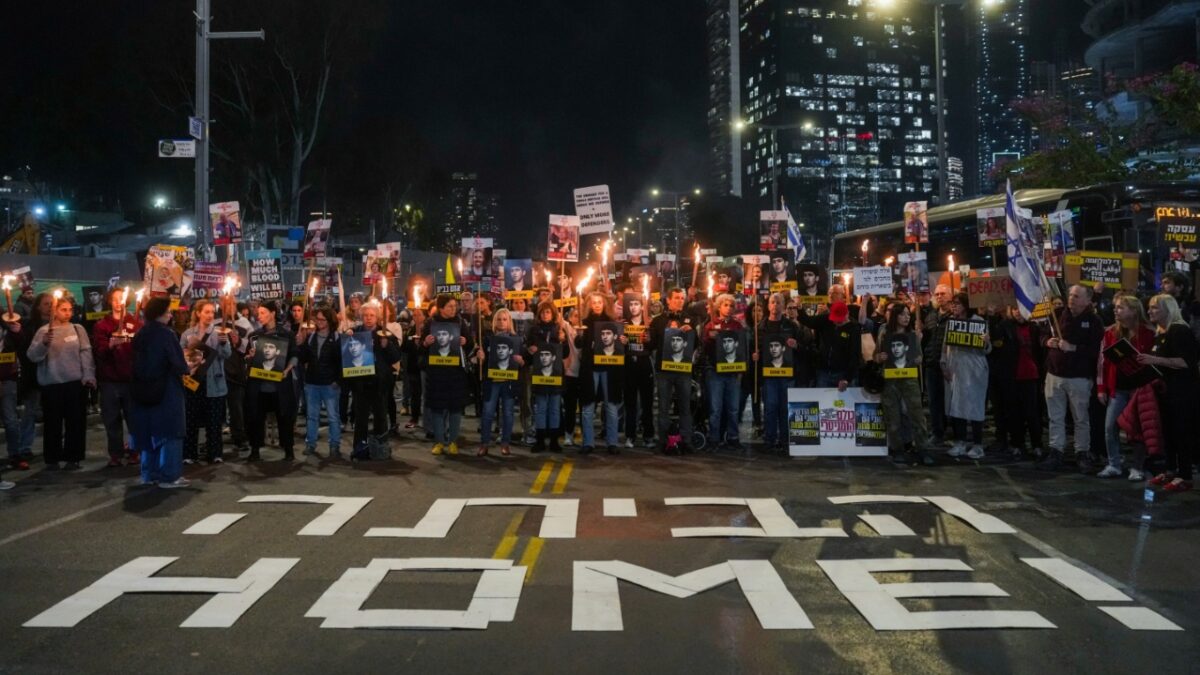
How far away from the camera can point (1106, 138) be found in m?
29.8

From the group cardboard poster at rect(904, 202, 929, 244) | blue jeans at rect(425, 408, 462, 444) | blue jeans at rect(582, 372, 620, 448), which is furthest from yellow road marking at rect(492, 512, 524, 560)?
cardboard poster at rect(904, 202, 929, 244)

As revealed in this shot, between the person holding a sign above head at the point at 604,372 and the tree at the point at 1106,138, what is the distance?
67.4 feet

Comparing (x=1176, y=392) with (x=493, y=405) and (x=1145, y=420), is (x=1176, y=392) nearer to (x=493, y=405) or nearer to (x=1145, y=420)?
(x=1145, y=420)

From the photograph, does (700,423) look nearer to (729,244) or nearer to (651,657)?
(651,657)

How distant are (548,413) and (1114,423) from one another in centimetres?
664

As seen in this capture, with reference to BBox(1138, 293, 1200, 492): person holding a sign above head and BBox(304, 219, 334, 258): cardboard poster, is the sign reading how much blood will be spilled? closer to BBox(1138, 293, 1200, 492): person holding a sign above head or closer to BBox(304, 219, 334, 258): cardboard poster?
BBox(1138, 293, 1200, 492): person holding a sign above head

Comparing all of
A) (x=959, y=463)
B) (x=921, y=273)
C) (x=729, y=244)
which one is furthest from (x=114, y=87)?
(x=729, y=244)

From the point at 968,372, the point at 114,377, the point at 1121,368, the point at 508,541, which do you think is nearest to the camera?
the point at 508,541

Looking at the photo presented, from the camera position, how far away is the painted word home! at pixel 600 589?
5.88 m

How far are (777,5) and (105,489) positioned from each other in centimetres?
17639

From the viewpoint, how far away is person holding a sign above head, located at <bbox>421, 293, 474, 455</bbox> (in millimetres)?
12492

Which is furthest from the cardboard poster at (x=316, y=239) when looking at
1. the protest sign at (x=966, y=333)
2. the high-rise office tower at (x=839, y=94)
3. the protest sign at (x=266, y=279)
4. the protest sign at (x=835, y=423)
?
the high-rise office tower at (x=839, y=94)

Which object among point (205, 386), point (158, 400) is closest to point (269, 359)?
point (205, 386)

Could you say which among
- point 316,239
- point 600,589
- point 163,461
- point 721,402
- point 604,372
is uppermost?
point 316,239
